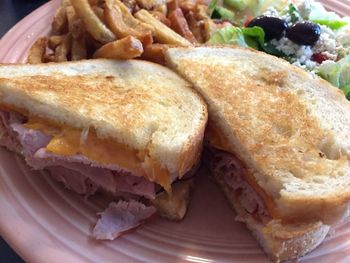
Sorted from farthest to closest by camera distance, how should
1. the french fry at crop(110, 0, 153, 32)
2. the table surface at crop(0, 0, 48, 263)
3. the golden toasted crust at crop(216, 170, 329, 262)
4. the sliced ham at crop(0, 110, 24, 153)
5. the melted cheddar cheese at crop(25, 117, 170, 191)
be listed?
1. the table surface at crop(0, 0, 48, 263)
2. the french fry at crop(110, 0, 153, 32)
3. the sliced ham at crop(0, 110, 24, 153)
4. the melted cheddar cheese at crop(25, 117, 170, 191)
5. the golden toasted crust at crop(216, 170, 329, 262)

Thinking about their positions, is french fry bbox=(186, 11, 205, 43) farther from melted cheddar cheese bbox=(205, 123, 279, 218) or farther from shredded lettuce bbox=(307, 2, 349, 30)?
melted cheddar cheese bbox=(205, 123, 279, 218)

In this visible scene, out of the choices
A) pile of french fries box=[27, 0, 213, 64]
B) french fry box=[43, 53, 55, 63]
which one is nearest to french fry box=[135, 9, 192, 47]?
pile of french fries box=[27, 0, 213, 64]

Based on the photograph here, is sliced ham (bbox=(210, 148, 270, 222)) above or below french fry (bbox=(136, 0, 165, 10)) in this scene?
below

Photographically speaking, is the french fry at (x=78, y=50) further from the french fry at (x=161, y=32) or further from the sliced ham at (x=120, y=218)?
the sliced ham at (x=120, y=218)

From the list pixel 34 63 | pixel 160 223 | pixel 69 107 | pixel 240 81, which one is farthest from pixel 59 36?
pixel 160 223

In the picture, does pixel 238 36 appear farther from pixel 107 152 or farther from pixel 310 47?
pixel 107 152

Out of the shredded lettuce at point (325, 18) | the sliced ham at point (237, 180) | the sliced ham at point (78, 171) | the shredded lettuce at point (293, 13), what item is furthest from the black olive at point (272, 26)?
the sliced ham at point (78, 171)

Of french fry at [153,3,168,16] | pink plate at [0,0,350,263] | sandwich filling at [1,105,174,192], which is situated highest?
french fry at [153,3,168,16]
